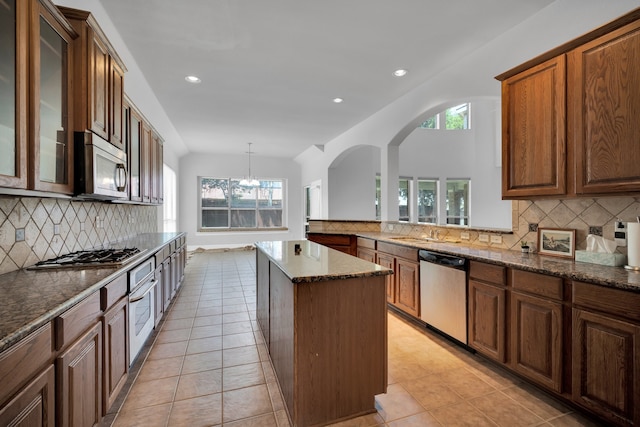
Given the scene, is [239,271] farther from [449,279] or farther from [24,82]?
[24,82]

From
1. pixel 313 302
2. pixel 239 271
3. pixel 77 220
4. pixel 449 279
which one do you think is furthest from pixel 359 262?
pixel 239 271

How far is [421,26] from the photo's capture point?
2.61 m

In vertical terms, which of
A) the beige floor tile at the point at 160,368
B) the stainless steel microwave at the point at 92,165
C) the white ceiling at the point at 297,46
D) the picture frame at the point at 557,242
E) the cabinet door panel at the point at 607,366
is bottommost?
the beige floor tile at the point at 160,368

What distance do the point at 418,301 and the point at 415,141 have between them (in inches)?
228

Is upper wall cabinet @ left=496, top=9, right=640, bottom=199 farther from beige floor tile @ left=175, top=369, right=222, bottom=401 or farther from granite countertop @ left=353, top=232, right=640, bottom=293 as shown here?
beige floor tile @ left=175, top=369, right=222, bottom=401

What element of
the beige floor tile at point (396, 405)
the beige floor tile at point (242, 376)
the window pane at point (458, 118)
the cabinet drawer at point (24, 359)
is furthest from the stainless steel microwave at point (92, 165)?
the window pane at point (458, 118)

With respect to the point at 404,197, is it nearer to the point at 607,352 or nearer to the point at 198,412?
the point at 607,352

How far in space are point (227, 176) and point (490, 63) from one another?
23.1 ft

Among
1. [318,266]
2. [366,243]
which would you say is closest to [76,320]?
[318,266]

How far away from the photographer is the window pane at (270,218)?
8938 mm

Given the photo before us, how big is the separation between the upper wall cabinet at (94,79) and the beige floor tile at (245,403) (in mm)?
1941

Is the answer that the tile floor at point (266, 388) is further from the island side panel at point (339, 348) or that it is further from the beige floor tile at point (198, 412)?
the island side panel at point (339, 348)

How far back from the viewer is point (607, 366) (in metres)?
1.60

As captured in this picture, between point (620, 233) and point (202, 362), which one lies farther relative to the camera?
point (202, 362)
